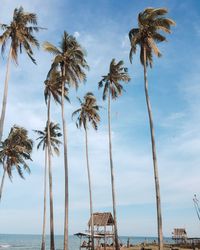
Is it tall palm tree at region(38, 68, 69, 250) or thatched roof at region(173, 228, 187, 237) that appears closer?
tall palm tree at region(38, 68, 69, 250)

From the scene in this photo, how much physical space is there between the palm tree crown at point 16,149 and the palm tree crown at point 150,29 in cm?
2450

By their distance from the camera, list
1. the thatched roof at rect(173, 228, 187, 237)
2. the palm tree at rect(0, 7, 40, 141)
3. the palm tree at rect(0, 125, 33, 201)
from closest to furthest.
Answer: the palm tree at rect(0, 7, 40, 141)
the palm tree at rect(0, 125, 33, 201)
the thatched roof at rect(173, 228, 187, 237)

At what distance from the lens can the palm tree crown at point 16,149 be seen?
49312mm

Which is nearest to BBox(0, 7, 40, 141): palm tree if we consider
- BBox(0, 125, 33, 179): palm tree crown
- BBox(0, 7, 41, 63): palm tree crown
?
BBox(0, 7, 41, 63): palm tree crown

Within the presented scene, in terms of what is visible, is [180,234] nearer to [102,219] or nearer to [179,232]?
[179,232]

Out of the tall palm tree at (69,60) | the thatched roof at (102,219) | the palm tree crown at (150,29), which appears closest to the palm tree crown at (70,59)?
the tall palm tree at (69,60)

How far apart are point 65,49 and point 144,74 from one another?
8.87 metres

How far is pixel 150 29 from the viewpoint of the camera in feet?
99.2

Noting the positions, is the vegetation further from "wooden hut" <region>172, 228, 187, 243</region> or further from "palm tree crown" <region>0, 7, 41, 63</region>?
"wooden hut" <region>172, 228, 187, 243</region>

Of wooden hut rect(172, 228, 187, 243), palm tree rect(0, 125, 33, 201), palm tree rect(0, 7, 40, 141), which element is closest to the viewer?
palm tree rect(0, 7, 40, 141)

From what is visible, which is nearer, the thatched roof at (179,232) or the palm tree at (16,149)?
the palm tree at (16,149)

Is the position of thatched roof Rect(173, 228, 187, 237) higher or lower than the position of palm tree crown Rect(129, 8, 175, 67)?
lower

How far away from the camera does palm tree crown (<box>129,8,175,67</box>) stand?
29828 millimetres

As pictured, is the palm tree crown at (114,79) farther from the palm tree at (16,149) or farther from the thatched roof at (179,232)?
the thatched roof at (179,232)
